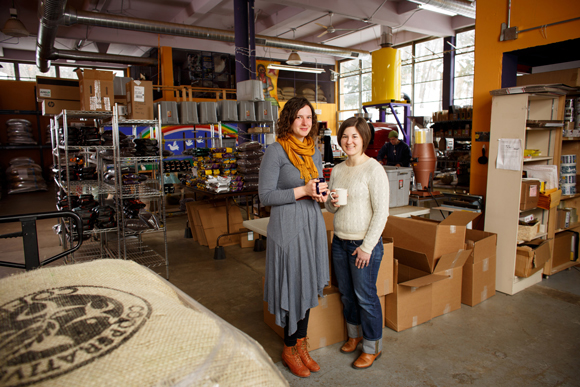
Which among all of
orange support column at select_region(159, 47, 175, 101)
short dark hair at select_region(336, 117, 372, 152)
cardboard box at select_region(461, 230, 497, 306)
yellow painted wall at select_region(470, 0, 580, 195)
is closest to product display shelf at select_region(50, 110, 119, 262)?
short dark hair at select_region(336, 117, 372, 152)

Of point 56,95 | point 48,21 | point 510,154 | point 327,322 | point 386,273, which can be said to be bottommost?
point 327,322

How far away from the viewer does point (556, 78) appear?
4.27 metres

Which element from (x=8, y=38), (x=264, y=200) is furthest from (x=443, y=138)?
(x=8, y=38)

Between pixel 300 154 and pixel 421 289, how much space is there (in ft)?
4.92

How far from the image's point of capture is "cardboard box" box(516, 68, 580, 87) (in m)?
4.08

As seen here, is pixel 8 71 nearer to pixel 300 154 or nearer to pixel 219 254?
pixel 219 254

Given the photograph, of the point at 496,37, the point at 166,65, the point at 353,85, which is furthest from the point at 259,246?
the point at 353,85

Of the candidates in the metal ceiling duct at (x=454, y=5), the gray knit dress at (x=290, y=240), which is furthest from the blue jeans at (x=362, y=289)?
the metal ceiling duct at (x=454, y=5)

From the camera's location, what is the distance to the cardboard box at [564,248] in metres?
3.88

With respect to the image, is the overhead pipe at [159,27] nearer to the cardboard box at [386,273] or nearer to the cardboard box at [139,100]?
the cardboard box at [139,100]

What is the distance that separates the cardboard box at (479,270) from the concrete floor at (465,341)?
9cm

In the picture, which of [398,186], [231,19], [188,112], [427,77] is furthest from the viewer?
[427,77]

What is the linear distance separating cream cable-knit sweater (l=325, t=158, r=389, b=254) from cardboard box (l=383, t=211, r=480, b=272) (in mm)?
831

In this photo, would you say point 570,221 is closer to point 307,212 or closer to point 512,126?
point 512,126
